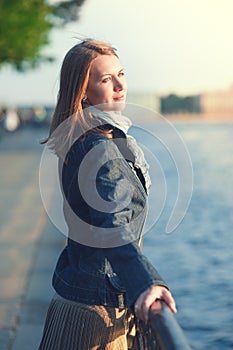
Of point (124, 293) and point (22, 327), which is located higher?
point (124, 293)

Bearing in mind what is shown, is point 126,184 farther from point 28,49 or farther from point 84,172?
point 28,49

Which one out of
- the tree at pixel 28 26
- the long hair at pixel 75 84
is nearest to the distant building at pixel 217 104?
the tree at pixel 28 26

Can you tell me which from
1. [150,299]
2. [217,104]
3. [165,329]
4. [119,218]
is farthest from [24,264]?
[217,104]

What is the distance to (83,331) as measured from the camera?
287 cm

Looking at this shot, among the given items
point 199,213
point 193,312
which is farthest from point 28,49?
point 193,312

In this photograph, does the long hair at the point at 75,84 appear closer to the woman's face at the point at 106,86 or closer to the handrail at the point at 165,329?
the woman's face at the point at 106,86

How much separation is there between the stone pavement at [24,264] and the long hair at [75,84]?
3310 mm

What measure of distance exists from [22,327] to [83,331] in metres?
3.75

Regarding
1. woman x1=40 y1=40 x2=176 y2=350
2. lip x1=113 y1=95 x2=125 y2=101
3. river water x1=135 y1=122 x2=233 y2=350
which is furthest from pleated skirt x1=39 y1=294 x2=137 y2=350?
river water x1=135 y1=122 x2=233 y2=350

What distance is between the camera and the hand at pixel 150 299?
2406 millimetres

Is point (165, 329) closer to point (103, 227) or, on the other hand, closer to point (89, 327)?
point (103, 227)

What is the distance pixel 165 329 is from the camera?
2258 mm

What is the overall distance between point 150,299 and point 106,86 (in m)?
0.76

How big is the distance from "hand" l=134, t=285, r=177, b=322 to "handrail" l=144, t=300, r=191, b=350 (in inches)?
0.6
